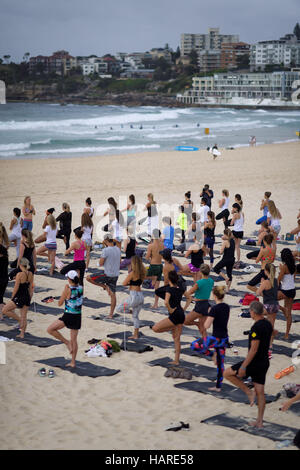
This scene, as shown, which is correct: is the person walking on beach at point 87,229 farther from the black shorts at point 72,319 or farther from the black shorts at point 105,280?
the black shorts at point 72,319

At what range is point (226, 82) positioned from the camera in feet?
603

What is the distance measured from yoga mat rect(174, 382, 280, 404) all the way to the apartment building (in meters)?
168

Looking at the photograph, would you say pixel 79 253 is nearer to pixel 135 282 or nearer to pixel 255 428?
pixel 135 282

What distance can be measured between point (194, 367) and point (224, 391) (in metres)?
0.83

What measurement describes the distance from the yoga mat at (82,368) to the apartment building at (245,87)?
168 metres

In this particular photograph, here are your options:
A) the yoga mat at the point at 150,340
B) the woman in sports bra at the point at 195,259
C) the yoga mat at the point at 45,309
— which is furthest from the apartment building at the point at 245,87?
the yoga mat at the point at 150,340

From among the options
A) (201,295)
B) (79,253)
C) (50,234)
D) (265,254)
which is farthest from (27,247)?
(265,254)

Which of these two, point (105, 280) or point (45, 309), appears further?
point (45, 309)

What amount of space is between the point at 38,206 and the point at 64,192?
3.11m

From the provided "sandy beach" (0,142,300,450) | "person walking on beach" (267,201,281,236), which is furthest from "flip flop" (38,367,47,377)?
"person walking on beach" (267,201,281,236)

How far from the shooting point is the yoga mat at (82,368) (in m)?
8.02

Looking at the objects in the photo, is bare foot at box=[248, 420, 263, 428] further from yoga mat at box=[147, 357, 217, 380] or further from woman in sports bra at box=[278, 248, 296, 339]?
woman in sports bra at box=[278, 248, 296, 339]

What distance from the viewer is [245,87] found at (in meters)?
180
